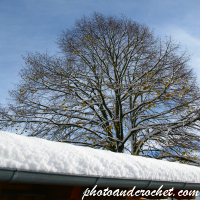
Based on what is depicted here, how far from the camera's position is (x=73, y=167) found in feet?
7.17

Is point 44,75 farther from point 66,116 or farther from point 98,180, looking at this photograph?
point 98,180

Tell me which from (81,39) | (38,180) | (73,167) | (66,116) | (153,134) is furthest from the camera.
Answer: (81,39)

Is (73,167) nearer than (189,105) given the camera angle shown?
Yes

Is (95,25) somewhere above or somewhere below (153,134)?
above

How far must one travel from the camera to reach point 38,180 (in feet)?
6.50

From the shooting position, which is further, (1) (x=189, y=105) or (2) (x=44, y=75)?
(2) (x=44, y=75)

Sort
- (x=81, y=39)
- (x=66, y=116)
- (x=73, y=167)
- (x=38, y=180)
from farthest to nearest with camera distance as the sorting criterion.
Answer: (x=81, y=39) < (x=66, y=116) < (x=73, y=167) < (x=38, y=180)

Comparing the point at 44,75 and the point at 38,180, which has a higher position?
the point at 44,75

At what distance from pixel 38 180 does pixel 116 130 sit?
7533 millimetres

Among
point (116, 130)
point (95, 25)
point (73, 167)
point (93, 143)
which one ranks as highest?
point (95, 25)

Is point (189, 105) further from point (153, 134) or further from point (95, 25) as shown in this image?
point (95, 25)

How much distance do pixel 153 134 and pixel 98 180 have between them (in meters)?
6.45

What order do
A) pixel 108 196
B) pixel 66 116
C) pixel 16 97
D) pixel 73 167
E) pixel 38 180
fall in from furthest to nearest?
pixel 16 97 < pixel 66 116 < pixel 108 196 < pixel 73 167 < pixel 38 180

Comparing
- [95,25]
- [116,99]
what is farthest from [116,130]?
[95,25]
